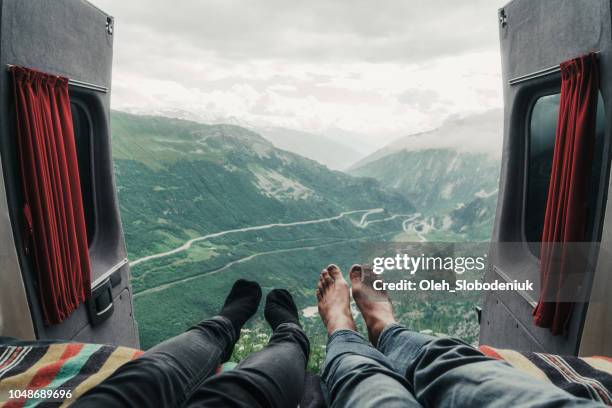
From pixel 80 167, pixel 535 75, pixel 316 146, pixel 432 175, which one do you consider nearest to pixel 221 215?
pixel 316 146

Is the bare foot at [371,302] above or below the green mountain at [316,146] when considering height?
below

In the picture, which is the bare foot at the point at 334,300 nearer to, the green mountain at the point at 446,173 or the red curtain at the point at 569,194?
the red curtain at the point at 569,194

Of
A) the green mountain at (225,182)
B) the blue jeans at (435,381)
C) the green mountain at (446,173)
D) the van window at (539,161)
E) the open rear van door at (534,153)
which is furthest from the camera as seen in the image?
the green mountain at (225,182)

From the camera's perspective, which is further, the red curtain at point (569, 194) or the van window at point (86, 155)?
the van window at point (86, 155)

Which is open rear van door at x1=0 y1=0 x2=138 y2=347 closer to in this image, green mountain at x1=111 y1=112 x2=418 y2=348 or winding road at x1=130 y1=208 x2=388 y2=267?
green mountain at x1=111 y1=112 x2=418 y2=348

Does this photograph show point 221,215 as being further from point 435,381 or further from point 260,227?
point 435,381

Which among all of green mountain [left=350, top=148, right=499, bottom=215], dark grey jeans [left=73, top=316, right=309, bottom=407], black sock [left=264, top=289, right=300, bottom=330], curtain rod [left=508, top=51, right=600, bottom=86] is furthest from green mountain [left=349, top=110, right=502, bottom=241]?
dark grey jeans [left=73, top=316, right=309, bottom=407]

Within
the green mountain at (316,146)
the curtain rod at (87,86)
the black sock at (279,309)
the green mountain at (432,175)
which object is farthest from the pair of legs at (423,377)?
the green mountain at (316,146)

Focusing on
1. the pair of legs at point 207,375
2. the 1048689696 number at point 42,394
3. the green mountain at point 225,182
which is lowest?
the 1048689696 number at point 42,394
